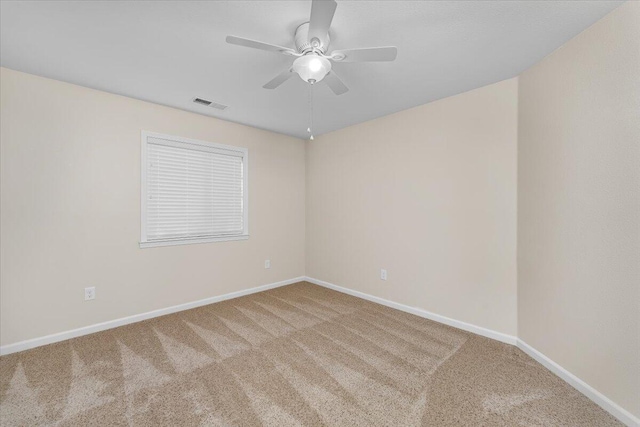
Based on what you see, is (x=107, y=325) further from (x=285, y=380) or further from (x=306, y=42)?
(x=306, y=42)

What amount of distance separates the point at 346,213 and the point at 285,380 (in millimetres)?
2420

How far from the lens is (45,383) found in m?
1.83

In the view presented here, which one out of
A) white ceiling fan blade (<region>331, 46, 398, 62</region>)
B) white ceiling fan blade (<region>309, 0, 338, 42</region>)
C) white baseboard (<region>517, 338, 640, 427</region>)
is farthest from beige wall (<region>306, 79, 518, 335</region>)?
white ceiling fan blade (<region>309, 0, 338, 42</region>)

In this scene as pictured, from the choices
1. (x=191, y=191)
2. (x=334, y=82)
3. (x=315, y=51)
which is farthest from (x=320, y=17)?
(x=191, y=191)

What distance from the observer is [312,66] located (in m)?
1.67

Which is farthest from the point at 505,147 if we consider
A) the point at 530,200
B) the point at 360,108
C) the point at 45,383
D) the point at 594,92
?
the point at 45,383

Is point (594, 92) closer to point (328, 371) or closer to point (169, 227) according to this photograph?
point (328, 371)

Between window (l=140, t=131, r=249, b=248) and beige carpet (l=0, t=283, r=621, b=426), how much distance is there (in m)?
1.07

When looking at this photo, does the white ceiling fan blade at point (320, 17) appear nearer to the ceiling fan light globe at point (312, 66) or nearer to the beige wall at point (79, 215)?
the ceiling fan light globe at point (312, 66)

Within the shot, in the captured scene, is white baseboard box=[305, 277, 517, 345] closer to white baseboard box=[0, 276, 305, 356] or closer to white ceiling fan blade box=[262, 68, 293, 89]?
white baseboard box=[0, 276, 305, 356]

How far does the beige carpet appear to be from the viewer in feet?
5.08

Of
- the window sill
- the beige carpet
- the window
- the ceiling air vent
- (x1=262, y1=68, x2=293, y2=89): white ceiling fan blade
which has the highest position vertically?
the ceiling air vent

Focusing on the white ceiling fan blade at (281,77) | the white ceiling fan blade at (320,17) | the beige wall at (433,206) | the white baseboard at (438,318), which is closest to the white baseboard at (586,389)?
the white baseboard at (438,318)

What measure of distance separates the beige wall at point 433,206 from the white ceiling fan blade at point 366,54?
1502 millimetres
